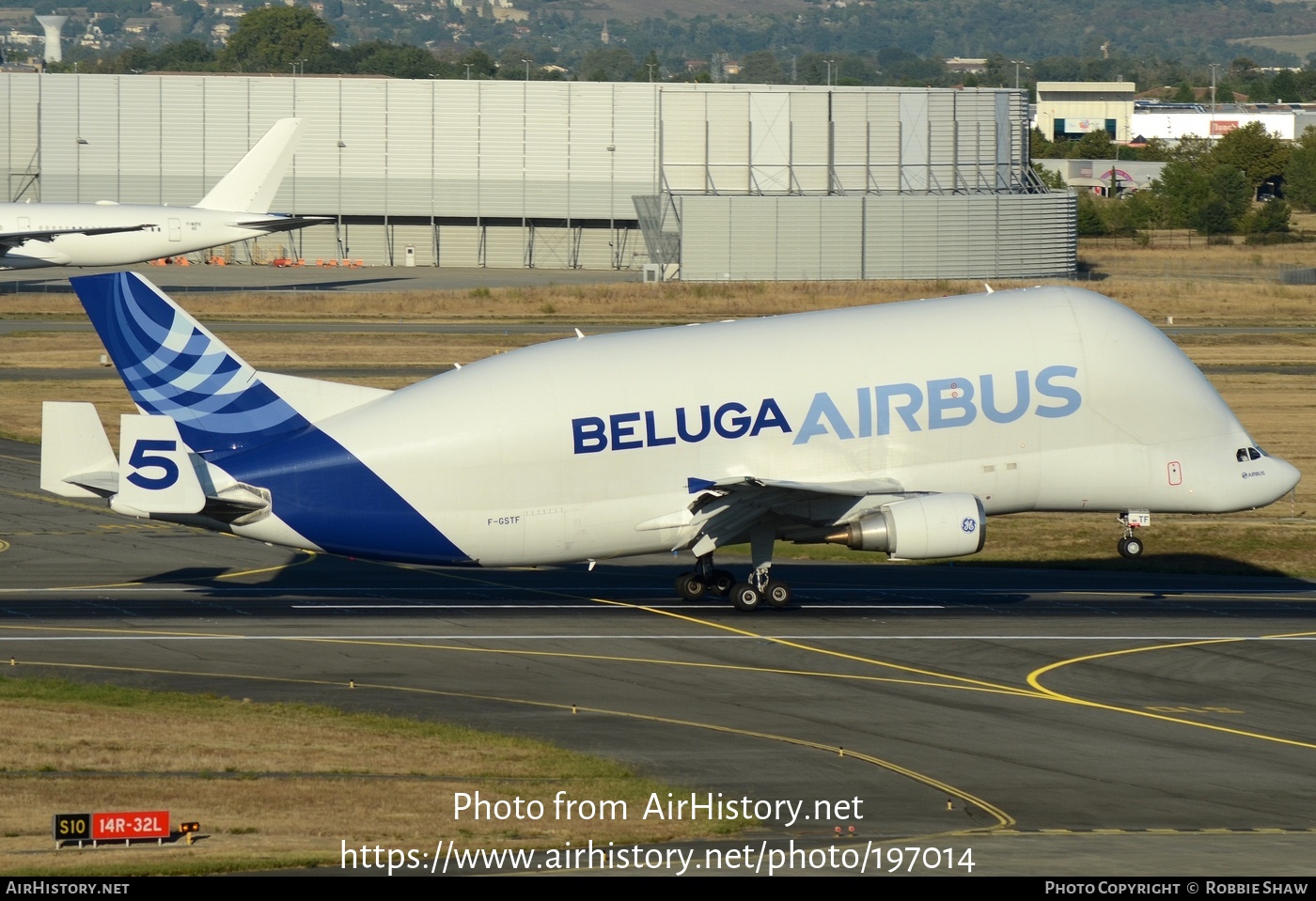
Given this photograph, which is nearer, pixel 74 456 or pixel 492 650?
pixel 492 650

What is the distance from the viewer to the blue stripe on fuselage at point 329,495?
36625mm

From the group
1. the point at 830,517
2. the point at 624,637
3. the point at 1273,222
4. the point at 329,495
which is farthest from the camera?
the point at 1273,222

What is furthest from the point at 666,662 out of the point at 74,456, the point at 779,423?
the point at 74,456

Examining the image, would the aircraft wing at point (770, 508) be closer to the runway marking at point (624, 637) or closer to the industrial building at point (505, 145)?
the runway marking at point (624, 637)

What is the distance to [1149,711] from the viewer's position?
3083 centimetres

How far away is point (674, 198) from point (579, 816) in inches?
4388

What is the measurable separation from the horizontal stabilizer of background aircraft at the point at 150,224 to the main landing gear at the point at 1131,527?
3174 inches

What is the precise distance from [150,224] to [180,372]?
78.9m

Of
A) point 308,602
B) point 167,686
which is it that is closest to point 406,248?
point 308,602

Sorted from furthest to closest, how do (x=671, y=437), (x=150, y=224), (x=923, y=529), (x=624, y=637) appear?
(x=150, y=224), (x=671, y=437), (x=923, y=529), (x=624, y=637)

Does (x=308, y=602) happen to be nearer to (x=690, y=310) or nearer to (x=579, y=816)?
(x=579, y=816)

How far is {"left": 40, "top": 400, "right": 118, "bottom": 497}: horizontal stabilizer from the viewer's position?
35656mm

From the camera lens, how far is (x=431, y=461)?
37125 mm

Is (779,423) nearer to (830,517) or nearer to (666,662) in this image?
(830,517)
